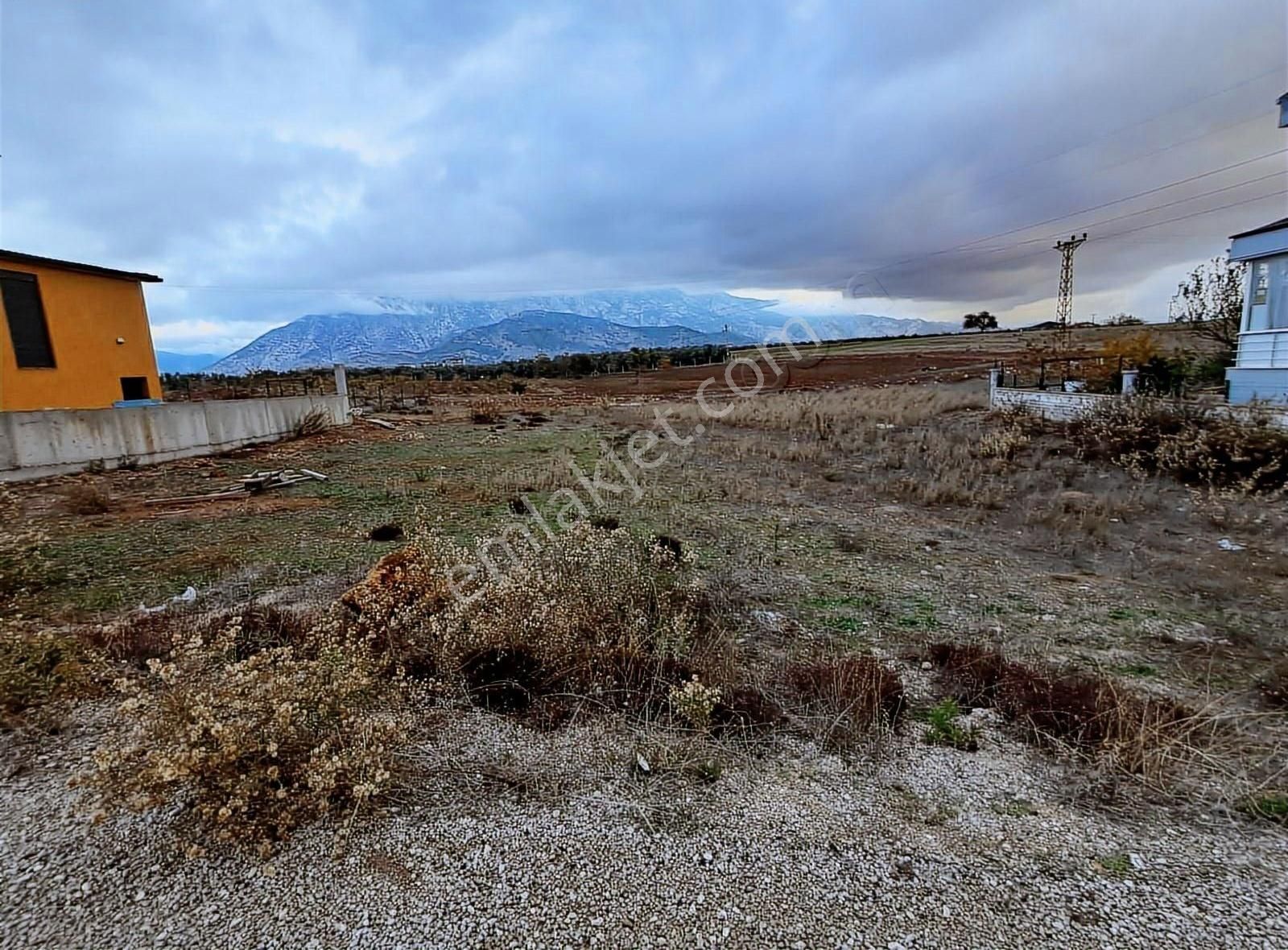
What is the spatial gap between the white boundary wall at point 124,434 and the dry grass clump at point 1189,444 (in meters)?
16.7

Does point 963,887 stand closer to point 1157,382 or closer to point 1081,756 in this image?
point 1081,756

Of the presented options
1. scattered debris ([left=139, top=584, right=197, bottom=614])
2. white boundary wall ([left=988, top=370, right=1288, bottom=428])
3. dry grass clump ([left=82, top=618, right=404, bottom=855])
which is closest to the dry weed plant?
dry grass clump ([left=82, top=618, right=404, bottom=855])

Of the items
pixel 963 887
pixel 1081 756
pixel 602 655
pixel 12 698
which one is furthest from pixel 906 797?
pixel 12 698

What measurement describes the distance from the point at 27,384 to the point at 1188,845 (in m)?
15.5

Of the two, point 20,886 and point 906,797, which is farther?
point 906,797

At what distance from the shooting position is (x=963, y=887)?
192 centimetres

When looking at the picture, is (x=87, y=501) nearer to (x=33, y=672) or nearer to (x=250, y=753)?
(x=33, y=672)

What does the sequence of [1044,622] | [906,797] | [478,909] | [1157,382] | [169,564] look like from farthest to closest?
[1157,382], [169,564], [1044,622], [906,797], [478,909]

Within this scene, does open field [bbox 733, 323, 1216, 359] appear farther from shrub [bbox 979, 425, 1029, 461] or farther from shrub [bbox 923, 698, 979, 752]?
shrub [bbox 923, 698, 979, 752]

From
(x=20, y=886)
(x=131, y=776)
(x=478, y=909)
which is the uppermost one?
(x=131, y=776)

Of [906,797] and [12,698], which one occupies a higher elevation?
[12,698]

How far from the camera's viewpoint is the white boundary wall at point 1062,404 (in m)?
8.23

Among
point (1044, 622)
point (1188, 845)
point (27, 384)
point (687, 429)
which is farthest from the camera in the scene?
point (687, 429)

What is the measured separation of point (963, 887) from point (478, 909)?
5.26 feet
